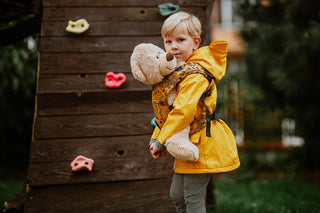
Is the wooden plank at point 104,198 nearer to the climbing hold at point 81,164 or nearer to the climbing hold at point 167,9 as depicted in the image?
the climbing hold at point 81,164

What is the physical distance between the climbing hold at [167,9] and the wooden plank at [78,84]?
0.70 metres

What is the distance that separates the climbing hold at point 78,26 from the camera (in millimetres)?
3182

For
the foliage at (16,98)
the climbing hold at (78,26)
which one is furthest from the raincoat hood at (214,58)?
the foliage at (16,98)

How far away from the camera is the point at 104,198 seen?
2.88 meters

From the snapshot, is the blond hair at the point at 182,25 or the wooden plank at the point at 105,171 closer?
the blond hair at the point at 182,25

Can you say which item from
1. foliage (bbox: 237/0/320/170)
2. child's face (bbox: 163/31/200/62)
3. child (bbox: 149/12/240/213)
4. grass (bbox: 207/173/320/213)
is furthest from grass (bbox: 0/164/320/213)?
child's face (bbox: 163/31/200/62)

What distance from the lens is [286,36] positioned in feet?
20.1

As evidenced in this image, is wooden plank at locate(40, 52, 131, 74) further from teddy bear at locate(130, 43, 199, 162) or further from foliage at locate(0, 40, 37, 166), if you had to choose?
foliage at locate(0, 40, 37, 166)

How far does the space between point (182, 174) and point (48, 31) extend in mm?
2008

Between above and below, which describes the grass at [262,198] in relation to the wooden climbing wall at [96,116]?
below

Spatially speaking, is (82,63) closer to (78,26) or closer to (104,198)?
(78,26)

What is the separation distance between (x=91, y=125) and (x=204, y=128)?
4.45ft

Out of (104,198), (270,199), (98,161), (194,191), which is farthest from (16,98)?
(194,191)

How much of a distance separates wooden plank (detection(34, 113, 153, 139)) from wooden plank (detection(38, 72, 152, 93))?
0.82ft
